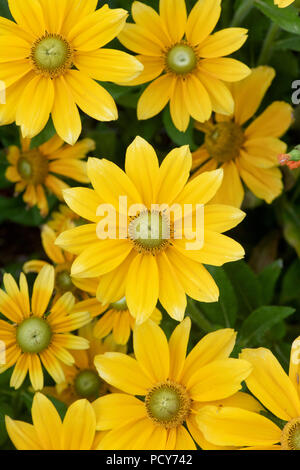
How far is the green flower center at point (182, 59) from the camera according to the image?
1.86 m

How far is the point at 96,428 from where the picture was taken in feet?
5.15

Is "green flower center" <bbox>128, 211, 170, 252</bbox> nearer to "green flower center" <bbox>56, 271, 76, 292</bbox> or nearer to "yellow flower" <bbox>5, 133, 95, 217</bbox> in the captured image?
"green flower center" <bbox>56, 271, 76, 292</bbox>

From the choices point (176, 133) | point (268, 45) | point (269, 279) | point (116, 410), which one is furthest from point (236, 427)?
point (268, 45)

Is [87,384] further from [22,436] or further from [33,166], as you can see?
[33,166]

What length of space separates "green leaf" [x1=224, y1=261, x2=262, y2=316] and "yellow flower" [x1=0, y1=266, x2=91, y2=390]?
525mm

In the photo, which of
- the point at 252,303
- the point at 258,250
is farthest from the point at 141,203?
the point at 258,250

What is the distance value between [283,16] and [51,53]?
610 millimetres

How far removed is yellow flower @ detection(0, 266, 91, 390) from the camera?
1.78 metres

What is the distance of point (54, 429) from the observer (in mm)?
1578

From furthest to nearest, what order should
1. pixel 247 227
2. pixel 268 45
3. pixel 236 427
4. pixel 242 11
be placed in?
pixel 247 227
pixel 268 45
pixel 242 11
pixel 236 427

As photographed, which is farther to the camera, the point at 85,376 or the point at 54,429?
the point at 85,376

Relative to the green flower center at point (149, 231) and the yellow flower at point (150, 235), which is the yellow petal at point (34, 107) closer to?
the yellow flower at point (150, 235)

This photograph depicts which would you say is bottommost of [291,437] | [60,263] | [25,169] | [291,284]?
[291,437]
